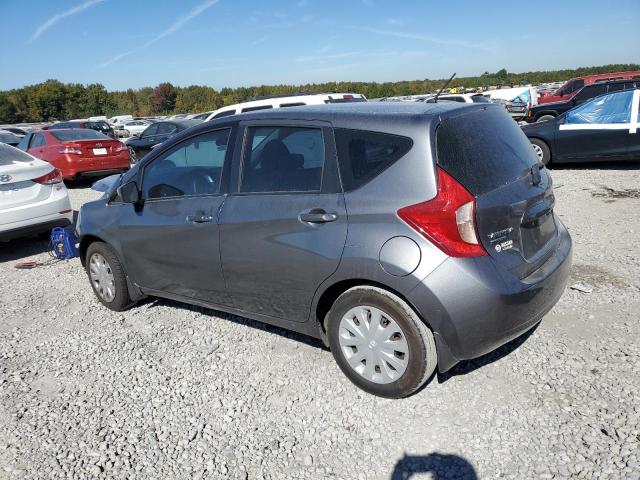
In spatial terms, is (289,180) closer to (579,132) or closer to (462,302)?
(462,302)

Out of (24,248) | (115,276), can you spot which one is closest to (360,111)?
(115,276)

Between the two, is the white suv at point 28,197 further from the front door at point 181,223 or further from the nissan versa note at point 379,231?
the nissan versa note at point 379,231

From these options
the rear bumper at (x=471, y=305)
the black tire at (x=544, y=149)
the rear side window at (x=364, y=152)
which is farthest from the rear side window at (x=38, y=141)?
the rear bumper at (x=471, y=305)

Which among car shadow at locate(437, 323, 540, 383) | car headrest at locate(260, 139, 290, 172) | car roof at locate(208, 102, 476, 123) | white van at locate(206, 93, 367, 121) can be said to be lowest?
car shadow at locate(437, 323, 540, 383)

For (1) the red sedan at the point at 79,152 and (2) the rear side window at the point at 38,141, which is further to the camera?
→ (2) the rear side window at the point at 38,141

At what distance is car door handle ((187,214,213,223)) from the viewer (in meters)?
3.59

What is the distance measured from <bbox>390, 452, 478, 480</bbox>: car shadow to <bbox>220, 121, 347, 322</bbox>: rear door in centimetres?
108

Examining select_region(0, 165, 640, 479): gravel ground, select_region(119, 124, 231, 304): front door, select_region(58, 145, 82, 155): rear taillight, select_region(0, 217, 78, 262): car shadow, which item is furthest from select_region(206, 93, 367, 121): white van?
select_region(0, 165, 640, 479): gravel ground

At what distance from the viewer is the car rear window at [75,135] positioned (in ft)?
40.2

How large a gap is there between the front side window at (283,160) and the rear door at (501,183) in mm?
777

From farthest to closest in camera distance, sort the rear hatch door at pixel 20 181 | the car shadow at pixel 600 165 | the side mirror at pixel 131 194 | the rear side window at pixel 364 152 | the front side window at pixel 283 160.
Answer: the car shadow at pixel 600 165
the rear hatch door at pixel 20 181
the side mirror at pixel 131 194
the front side window at pixel 283 160
the rear side window at pixel 364 152

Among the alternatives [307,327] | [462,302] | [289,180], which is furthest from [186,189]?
[462,302]

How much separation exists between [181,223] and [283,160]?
991mm

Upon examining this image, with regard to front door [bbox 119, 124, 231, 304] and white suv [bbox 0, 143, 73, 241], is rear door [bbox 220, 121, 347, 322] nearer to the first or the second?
front door [bbox 119, 124, 231, 304]
